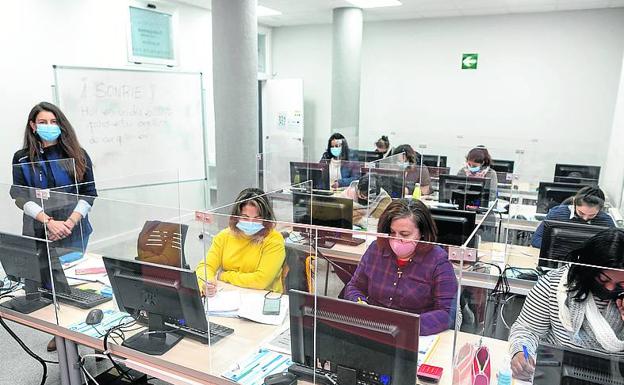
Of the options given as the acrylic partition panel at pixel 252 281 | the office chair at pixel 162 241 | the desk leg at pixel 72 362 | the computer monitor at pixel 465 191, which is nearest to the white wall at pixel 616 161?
the computer monitor at pixel 465 191

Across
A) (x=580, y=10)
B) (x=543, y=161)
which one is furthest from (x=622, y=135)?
(x=580, y=10)

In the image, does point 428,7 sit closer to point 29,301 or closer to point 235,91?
point 235,91

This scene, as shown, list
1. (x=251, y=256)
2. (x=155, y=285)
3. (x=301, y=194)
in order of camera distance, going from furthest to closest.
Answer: (x=301, y=194) → (x=251, y=256) → (x=155, y=285)

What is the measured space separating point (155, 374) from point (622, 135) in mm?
5308

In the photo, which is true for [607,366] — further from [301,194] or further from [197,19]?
[197,19]

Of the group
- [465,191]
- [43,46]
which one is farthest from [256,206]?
[43,46]

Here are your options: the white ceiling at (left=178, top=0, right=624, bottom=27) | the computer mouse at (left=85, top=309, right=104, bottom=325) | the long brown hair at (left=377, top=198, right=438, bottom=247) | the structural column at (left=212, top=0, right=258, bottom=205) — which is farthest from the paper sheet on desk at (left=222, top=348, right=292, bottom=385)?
the white ceiling at (left=178, top=0, right=624, bottom=27)

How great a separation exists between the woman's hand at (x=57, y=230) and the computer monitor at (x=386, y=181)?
7.53 feet

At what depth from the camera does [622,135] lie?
484 cm

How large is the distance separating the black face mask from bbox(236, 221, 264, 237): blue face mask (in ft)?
4.46

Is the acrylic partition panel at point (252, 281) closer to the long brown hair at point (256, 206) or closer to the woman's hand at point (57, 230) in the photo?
the long brown hair at point (256, 206)

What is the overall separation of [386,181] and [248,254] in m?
2.15

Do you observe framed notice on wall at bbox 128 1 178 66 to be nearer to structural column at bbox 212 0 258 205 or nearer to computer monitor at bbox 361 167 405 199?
structural column at bbox 212 0 258 205

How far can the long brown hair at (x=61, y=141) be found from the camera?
2738mm
